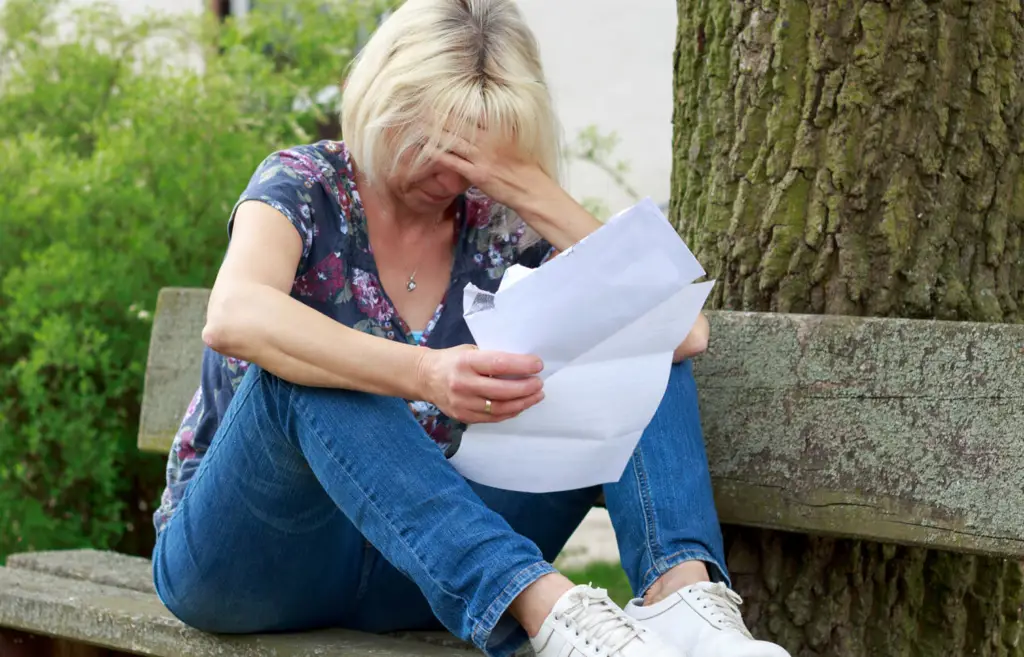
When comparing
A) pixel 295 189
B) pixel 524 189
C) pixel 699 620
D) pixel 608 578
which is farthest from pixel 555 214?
pixel 608 578

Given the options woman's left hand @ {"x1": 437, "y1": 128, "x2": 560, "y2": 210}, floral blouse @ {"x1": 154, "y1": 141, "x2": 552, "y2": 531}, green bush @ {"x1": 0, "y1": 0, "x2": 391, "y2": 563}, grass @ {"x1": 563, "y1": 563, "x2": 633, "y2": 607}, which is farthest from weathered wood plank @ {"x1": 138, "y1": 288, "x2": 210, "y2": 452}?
grass @ {"x1": 563, "y1": 563, "x2": 633, "y2": 607}

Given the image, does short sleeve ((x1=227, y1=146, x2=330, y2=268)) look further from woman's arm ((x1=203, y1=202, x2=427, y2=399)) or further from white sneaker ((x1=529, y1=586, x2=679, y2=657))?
white sneaker ((x1=529, y1=586, x2=679, y2=657))

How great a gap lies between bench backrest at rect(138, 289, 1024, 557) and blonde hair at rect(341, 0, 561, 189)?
0.50 m

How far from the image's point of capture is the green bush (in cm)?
337

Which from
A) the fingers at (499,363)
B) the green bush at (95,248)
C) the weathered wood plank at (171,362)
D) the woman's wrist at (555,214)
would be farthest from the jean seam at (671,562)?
the green bush at (95,248)

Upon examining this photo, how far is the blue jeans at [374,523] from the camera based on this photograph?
1.85 meters

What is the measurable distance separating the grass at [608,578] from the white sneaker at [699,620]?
2.10m

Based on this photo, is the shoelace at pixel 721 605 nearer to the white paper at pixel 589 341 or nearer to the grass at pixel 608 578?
the white paper at pixel 589 341

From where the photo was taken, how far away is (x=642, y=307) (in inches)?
76.2

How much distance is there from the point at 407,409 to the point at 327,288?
41 cm

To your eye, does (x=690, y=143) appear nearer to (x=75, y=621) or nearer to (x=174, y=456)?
(x=174, y=456)

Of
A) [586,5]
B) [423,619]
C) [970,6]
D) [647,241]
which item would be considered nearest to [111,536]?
[423,619]

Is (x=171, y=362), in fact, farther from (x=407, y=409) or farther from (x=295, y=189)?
(x=407, y=409)

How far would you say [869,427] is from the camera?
2145 mm
